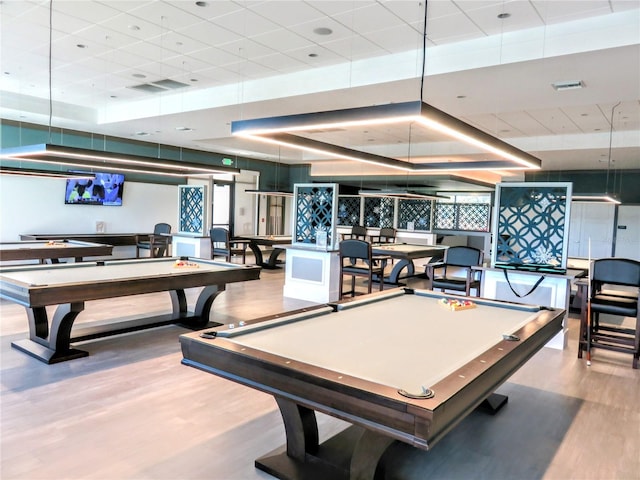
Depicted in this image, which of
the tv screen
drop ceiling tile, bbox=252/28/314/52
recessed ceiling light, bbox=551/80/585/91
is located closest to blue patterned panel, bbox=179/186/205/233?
the tv screen

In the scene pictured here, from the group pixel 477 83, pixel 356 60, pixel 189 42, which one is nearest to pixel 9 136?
pixel 189 42

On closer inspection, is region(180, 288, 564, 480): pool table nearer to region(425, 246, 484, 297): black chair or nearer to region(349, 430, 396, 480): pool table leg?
region(349, 430, 396, 480): pool table leg

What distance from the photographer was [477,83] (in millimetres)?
5281

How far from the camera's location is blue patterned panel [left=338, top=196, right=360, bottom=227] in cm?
1547

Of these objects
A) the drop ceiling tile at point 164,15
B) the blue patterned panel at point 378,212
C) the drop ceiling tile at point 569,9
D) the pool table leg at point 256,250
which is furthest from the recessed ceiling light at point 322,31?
the blue patterned panel at point 378,212

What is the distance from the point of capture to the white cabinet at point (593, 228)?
1282cm

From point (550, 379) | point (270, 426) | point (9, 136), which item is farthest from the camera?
point (9, 136)

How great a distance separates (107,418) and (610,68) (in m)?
5.33

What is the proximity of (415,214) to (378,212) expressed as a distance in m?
1.25

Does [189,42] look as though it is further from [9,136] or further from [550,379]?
[9,136]

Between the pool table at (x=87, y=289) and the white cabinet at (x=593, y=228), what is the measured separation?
10.9 m

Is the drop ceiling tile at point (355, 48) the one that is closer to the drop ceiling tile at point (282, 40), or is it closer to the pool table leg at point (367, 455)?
the drop ceiling tile at point (282, 40)

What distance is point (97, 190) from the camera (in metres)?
10.7

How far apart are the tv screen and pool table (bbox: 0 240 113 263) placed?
9.37ft
